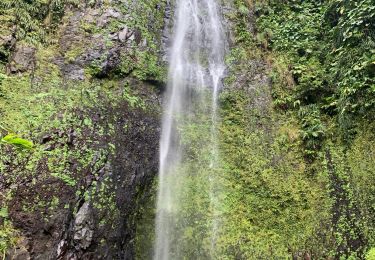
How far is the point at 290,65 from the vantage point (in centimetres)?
949

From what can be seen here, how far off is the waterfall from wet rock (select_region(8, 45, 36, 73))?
3336 millimetres

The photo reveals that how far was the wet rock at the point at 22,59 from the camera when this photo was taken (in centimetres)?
735

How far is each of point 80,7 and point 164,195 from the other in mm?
5898

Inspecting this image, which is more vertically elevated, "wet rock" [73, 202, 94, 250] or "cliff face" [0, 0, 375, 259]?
"cliff face" [0, 0, 375, 259]

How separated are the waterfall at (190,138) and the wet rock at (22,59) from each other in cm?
334

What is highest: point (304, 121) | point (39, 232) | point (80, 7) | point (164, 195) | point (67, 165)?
point (80, 7)

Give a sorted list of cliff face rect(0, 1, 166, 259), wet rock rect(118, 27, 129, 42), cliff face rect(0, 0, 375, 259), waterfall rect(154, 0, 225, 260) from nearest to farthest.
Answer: cliff face rect(0, 1, 166, 259) < cliff face rect(0, 0, 375, 259) < waterfall rect(154, 0, 225, 260) < wet rock rect(118, 27, 129, 42)

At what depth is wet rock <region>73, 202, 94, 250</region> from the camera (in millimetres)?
5516

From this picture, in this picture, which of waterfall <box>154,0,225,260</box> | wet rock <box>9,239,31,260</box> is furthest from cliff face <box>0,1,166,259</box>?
waterfall <box>154,0,225,260</box>

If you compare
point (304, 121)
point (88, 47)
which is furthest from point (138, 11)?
point (304, 121)

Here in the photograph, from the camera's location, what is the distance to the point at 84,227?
222 inches

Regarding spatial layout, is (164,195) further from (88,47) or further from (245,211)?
(88,47)

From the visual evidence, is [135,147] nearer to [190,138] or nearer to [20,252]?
[190,138]

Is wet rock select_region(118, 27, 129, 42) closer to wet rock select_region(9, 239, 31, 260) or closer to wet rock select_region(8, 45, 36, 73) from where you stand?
wet rock select_region(8, 45, 36, 73)
